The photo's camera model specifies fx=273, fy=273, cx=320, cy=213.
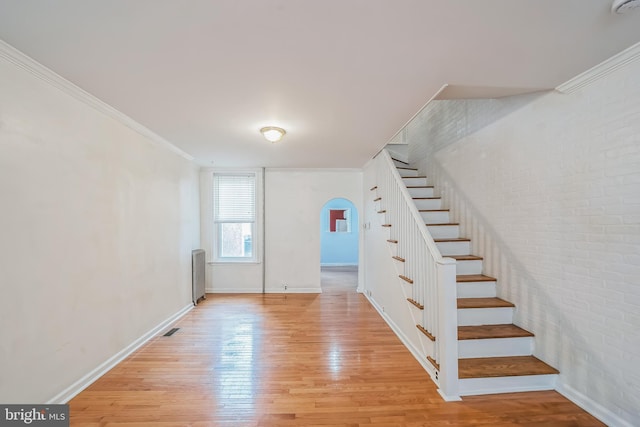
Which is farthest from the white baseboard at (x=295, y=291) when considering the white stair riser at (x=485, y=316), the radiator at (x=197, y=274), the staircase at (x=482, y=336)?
the white stair riser at (x=485, y=316)

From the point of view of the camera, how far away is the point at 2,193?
5.52ft

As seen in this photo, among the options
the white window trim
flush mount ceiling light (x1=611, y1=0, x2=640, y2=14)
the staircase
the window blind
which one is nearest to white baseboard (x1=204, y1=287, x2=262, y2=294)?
the white window trim

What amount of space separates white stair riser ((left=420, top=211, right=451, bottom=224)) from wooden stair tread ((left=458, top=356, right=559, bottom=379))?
1717 millimetres

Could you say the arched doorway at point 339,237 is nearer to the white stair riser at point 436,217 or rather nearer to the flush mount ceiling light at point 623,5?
the white stair riser at point 436,217

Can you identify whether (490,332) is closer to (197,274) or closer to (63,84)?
(63,84)

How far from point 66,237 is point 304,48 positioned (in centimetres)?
228

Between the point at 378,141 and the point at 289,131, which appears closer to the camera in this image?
the point at 289,131

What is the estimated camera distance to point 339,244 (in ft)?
29.0

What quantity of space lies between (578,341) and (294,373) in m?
2.28

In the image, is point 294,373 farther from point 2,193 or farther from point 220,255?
point 220,255

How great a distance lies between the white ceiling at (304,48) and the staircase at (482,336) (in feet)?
5.74

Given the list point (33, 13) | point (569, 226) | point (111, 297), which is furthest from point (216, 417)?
point (569, 226)

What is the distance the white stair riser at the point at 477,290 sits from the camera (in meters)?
2.83

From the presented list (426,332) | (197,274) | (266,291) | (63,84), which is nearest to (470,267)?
(426,332)
